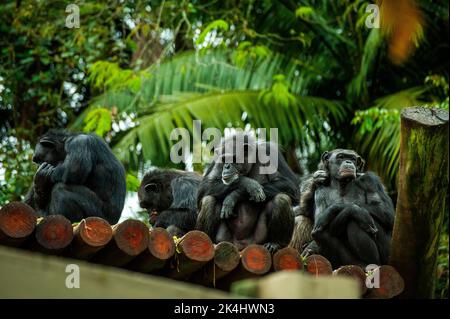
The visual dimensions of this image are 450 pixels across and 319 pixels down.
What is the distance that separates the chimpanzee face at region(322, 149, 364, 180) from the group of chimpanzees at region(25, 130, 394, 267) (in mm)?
11

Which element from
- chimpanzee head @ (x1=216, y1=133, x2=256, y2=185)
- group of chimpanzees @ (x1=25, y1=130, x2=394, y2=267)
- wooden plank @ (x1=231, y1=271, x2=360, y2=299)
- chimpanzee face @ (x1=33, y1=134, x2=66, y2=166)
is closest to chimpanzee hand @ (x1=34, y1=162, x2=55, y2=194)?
group of chimpanzees @ (x1=25, y1=130, x2=394, y2=267)

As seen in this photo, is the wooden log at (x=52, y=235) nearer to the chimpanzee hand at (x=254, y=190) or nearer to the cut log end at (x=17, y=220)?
the cut log end at (x=17, y=220)

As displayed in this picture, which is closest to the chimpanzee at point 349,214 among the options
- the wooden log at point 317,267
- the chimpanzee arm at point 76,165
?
the wooden log at point 317,267

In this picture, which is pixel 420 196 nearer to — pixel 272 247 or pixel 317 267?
pixel 317 267

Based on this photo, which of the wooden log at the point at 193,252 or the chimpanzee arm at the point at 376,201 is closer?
the wooden log at the point at 193,252

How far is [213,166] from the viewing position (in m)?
12.0

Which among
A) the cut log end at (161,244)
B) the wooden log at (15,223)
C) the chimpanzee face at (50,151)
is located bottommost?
the cut log end at (161,244)

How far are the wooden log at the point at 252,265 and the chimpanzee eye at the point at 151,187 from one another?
4.06 meters

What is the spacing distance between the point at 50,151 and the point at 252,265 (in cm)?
402

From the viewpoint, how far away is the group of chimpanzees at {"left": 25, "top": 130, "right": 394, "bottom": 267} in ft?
36.9

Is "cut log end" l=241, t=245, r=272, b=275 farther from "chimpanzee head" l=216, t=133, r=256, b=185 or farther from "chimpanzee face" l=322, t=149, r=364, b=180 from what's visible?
"chimpanzee face" l=322, t=149, r=364, b=180

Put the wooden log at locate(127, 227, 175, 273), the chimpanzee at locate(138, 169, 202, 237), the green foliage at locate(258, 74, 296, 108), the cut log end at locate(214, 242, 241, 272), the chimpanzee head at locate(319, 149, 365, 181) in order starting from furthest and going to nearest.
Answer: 1. the green foliage at locate(258, 74, 296, 108)
2. the chimpanzee at locate(138, 169, 202, 237)
3. the chimpanzee head at locate(319, 149, 365, 181)
4. the cut log end at locate(214, 242, 241, 272)
5. the wooden log at locate(127, 227, 175, 273)

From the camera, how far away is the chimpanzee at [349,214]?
36.8ft
